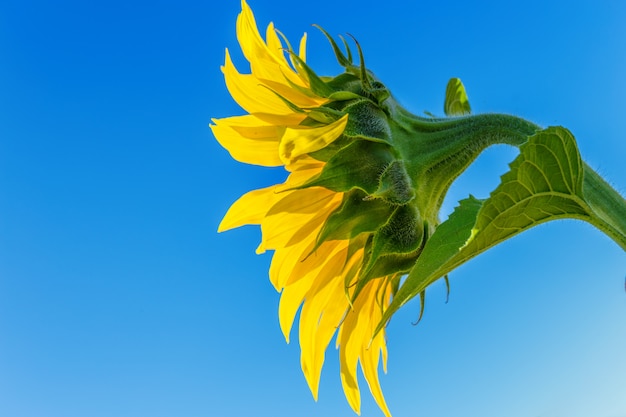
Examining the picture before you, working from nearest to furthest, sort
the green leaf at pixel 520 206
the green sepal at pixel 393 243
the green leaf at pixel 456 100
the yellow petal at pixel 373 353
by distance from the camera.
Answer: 1. the green leaf at pixel 520 206
2. the green sepal at pixel 393 243
3. the yellow petal at pixel 373 353
4. the green leaf at pixel 456 100

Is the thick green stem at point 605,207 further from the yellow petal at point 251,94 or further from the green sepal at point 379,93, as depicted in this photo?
the yellow petal at point 251,94

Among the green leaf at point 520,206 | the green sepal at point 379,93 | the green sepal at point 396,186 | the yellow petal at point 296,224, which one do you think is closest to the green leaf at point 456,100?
the green sepal at point 379,93

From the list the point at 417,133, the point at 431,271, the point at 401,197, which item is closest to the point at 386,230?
the point at 401,197

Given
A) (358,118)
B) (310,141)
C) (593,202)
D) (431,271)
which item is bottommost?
(431,271)

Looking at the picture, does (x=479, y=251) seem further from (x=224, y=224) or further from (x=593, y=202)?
(x=224, y=224)

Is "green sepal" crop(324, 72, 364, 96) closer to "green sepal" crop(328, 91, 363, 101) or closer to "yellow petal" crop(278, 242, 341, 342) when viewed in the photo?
"green sepal" crop(328, 91, 363, 101)
